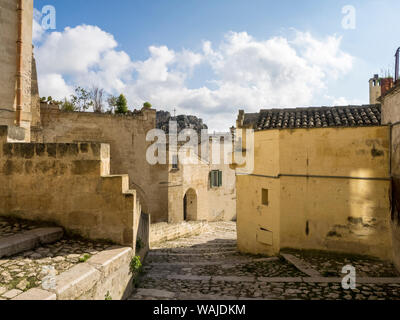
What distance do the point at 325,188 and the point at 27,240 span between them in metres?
7.30

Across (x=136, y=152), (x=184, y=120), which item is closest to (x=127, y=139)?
(x=136, y=152)

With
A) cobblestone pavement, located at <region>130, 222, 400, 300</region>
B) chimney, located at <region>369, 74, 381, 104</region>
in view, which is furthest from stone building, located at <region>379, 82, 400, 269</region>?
chimney, located at <region>369, 74, 381, 104</region>

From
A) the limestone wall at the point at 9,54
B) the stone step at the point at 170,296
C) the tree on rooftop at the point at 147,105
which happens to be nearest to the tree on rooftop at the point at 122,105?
the tree on rooftop at the point at 147,105

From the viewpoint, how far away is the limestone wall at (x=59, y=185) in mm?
5648

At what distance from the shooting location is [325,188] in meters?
7.85

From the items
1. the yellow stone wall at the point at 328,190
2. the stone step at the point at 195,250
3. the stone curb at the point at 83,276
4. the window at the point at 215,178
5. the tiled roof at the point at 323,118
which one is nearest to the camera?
the stone curb at the point at 83,276

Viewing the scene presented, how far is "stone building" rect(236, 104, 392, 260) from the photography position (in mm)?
7312

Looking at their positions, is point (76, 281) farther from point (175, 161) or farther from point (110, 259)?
point (175, 161)

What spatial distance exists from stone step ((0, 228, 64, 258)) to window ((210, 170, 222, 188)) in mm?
16007

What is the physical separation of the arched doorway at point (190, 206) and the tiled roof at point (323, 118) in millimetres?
9426

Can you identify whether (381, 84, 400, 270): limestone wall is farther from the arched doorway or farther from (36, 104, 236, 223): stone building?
the arched doorway

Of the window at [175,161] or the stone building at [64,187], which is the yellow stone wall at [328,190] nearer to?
the stone building at [64,187]
